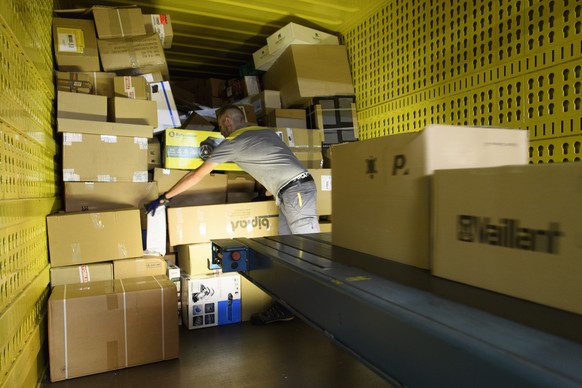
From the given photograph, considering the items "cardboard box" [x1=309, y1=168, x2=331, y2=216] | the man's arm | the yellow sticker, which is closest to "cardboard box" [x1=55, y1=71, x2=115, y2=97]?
the yellow sticker

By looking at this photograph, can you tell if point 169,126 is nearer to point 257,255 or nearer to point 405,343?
point 257,255

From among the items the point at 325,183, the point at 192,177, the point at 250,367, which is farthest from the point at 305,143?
the point at 250,367

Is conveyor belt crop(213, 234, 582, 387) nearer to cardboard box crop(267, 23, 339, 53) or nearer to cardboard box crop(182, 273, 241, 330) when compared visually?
cardboard box crop(182, 273, 241, 330)

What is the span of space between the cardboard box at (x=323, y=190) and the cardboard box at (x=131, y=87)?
157 centimetres

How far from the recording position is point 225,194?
140 inches

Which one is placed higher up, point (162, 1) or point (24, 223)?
point (162, 1)

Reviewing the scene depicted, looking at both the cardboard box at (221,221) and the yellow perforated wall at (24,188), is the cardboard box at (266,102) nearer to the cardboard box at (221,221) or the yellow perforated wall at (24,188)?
the cardboard box at (221,221)

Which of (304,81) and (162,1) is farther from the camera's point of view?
(304,81)

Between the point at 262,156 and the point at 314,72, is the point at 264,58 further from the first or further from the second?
the point at 262,156

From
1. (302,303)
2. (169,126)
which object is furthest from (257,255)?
(169,126)

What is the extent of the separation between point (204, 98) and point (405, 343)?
4.62 m

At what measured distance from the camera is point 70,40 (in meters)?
3.12

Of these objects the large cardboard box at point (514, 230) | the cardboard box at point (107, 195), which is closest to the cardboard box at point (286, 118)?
the cardboard box at point (107, 195)

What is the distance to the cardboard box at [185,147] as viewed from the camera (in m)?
3.29
